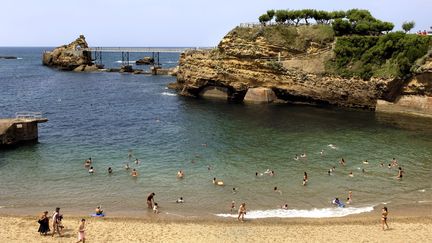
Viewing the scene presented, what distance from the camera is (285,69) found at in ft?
243

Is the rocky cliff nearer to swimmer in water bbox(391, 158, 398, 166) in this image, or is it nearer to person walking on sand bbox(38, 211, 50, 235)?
swimmer in water bbox(391, 158, 398, 166)

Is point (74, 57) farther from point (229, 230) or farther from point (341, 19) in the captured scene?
point (229, 230)

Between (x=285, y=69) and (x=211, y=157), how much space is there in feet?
111

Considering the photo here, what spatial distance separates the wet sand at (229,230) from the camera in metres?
26.9

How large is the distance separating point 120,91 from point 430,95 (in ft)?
201

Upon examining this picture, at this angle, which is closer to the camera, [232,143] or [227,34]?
[232,143]

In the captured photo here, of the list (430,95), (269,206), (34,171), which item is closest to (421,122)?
(430,95)

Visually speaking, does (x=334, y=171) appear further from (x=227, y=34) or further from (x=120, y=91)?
(x=120, y=91)

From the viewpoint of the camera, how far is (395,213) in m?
31.8

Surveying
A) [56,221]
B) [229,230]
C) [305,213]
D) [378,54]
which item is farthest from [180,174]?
[378,54]

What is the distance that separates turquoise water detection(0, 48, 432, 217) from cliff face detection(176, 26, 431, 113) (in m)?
4.26

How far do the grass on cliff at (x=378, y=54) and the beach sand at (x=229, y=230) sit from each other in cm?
3983


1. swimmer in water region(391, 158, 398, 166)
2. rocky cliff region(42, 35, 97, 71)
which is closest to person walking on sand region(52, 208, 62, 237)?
swimmer in water region(391, 158, 398, 166)

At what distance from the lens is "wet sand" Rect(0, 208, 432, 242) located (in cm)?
2694
